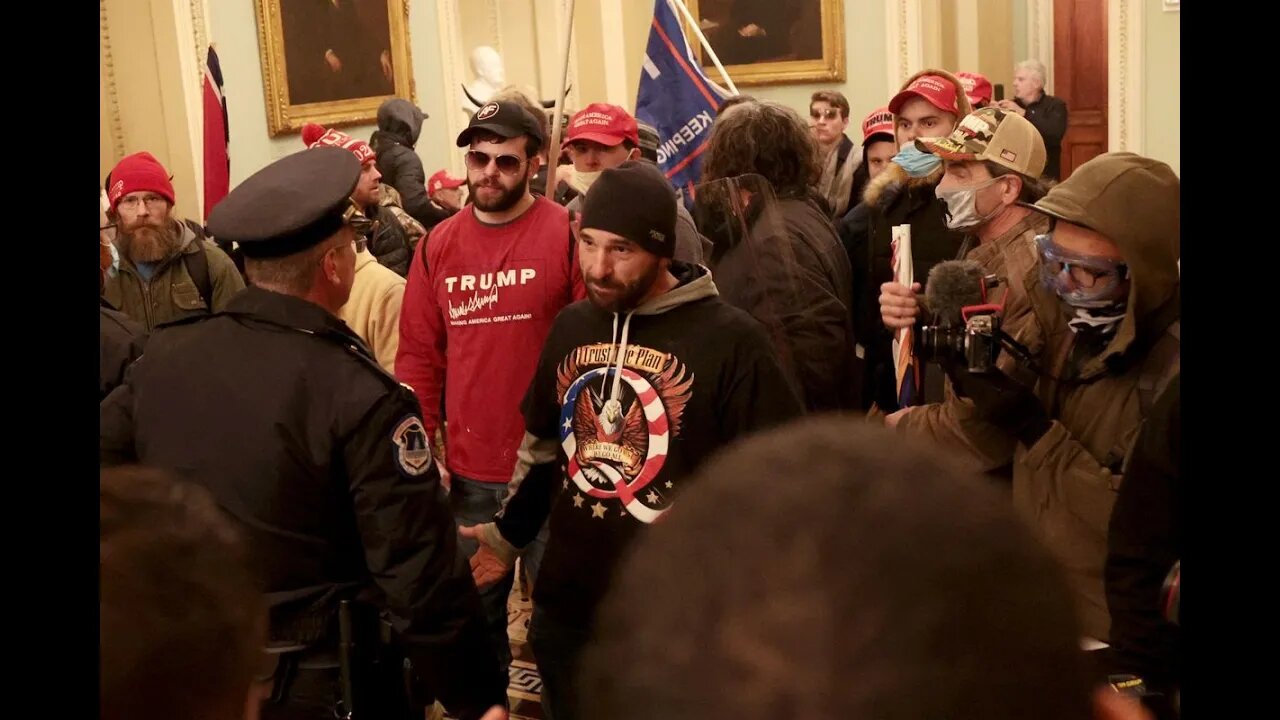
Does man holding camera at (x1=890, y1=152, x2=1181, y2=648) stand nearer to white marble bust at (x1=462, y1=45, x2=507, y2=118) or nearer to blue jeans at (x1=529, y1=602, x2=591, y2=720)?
blue jeans at (x1=529, y1=602, x2=591, y2=720)

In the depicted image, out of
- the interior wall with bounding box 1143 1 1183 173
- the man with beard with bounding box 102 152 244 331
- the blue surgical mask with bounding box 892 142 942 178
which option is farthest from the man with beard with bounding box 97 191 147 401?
the interior wall with bounding box 1143 1 1183 173

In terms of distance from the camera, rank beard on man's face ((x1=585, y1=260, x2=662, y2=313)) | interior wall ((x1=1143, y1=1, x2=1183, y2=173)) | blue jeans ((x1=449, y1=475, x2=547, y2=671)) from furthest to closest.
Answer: interior wall ((x1=1143, y1=1, x2=1183, y2=173)) < blue jeans ((x1=449, y1=475, x2=547, y2=671)) < beard on man's face ((x1=585, y1=260, x2=662, y2=313))

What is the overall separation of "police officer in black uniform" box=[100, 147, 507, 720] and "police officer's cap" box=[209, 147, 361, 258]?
0.07 ft

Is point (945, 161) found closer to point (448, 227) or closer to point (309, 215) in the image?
point (448, 227)

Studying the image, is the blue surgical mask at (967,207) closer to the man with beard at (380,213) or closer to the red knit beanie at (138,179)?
the man with beard at (380,213)

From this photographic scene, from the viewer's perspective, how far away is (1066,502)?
106 inches

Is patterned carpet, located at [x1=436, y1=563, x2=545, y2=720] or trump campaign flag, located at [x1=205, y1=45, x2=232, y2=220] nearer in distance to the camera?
patterned carpet, located at [x1=436, y1=563, x2=545, y2=720]

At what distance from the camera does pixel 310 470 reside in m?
2.48

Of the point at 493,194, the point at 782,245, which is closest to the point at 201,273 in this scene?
the point at 493,194

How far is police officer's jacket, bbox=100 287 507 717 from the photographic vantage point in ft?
8.07

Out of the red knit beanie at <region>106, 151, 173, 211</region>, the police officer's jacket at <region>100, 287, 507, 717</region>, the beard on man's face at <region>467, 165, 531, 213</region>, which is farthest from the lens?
the red knit beanie at <region>106, 151, 173, 211</region>

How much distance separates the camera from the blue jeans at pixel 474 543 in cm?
363

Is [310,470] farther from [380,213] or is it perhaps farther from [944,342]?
[380,213]

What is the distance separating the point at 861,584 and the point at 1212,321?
816 millimetres
